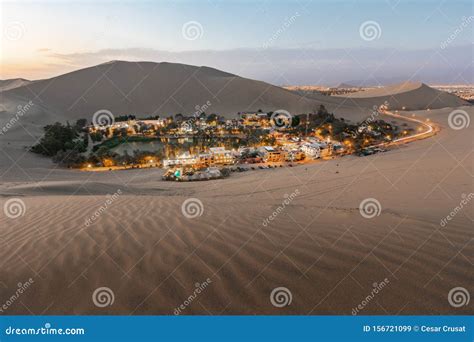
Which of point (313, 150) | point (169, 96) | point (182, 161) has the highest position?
point (169, 96)

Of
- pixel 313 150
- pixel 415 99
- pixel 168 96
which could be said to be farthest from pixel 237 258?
pixel 415 99

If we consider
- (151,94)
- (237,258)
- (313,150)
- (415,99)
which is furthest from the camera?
(415,99)

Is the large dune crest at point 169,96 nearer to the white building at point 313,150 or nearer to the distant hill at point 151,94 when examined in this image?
the distant hill at point 151,94

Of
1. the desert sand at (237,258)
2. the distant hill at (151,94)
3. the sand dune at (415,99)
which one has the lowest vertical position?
the desert sand at (237,258)

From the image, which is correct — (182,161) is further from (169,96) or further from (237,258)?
(169,96)

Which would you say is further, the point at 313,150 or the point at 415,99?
the point at 415,99

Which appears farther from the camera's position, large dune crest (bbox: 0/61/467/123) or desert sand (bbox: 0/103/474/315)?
large dune crest (bbox: 0/61/467/123)

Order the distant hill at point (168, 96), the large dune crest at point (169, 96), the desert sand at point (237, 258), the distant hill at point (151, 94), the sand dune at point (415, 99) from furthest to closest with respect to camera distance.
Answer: the sand dune at point (415, 99) < the distant hill at point (151, 94) < the large dune crest at point (169, 96) < the distant hill at point (168, 96) < the desert sand at point (237, 258)

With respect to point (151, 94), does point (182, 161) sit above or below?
below

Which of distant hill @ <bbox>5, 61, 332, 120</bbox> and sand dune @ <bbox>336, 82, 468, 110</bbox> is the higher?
sand dune @ <bbox>336, 82, 468, 110</bbox>

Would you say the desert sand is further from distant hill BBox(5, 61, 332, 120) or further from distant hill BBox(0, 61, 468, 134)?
distant hill BBox(5, 61, 332, 120)

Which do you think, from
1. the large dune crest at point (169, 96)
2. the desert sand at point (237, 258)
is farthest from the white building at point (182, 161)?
the large dune crest at point (169, 96)

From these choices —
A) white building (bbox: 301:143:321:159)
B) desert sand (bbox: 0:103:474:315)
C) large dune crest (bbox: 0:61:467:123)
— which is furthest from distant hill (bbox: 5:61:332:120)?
desert sand (bbox: 0:103:474:315)
